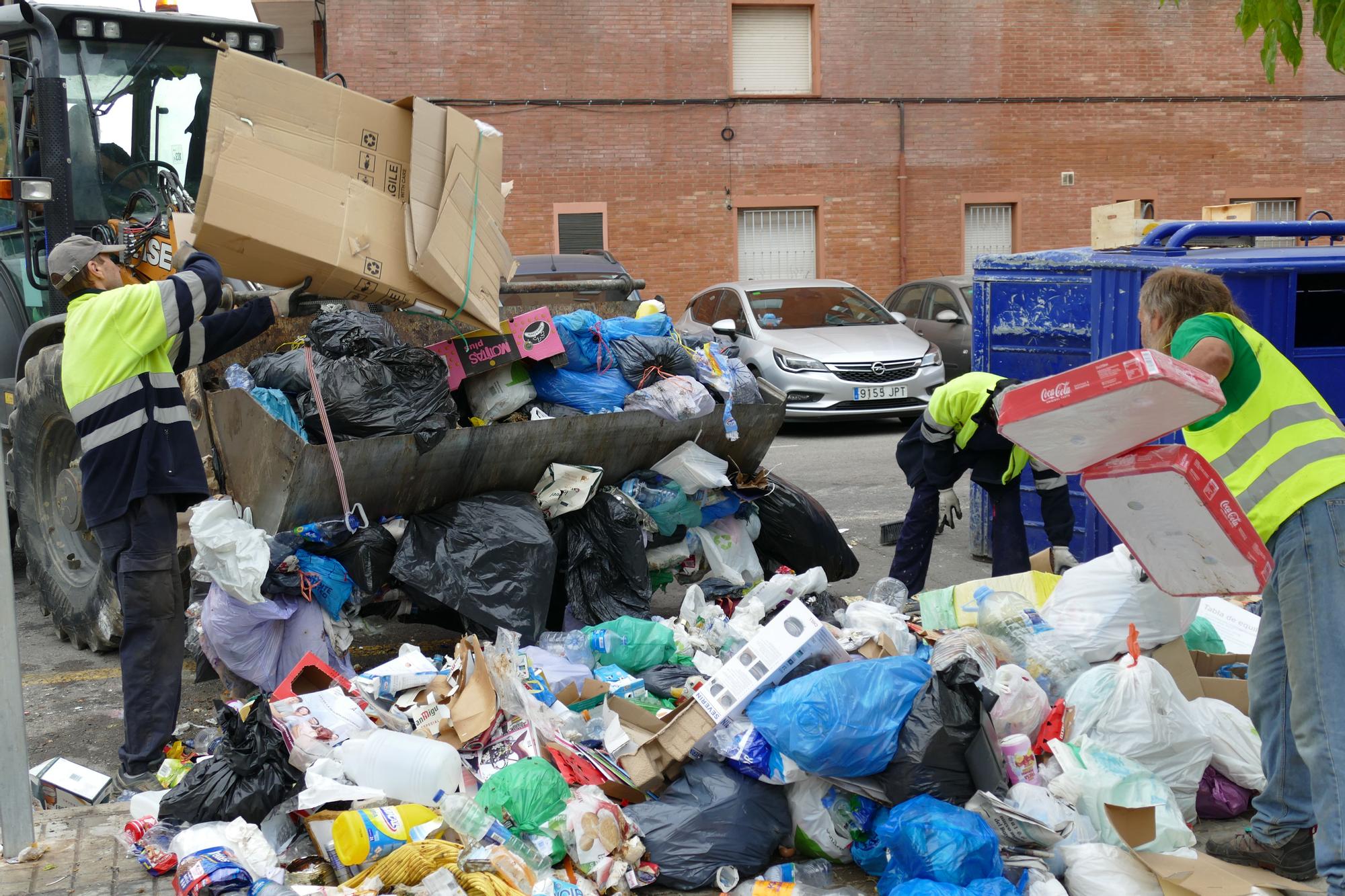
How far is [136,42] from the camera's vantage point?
573 cm

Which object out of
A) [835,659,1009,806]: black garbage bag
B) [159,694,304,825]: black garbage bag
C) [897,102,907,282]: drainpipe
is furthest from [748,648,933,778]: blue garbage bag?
[897,102,907,282]: drainpipe

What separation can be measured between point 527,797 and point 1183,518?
176cm

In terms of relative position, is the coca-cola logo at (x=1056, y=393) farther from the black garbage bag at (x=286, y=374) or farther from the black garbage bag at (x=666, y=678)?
the black garbage bag at (x=286, y=374)

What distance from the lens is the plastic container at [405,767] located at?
11.1 feet

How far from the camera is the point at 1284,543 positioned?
298 centimetres

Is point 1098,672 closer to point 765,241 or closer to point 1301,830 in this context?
point 1301,830

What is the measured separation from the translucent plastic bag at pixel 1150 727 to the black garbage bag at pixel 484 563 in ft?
6.52

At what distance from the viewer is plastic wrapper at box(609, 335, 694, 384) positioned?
5.33 meters

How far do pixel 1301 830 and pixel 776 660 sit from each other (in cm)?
138

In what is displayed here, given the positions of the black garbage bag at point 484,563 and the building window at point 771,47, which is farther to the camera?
the building window at point 771,47

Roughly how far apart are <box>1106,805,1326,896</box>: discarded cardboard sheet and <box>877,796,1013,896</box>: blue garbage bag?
0.37 metres

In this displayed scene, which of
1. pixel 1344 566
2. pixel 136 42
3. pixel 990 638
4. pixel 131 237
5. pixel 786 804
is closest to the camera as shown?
pixel 1344 566

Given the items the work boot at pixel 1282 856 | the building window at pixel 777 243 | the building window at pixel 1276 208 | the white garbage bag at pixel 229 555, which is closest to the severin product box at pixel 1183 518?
the work boot at pixel 1282 856

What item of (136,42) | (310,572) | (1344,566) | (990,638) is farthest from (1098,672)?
(136,42)
